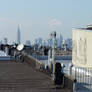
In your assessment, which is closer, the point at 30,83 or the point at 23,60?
the point at 30,83

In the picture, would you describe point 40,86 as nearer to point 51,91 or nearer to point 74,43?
point 51,91

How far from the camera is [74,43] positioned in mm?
23531

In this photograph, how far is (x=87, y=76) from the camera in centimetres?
1566

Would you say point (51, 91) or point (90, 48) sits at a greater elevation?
point (90, 48)

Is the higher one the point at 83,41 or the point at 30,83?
the point at 83,41

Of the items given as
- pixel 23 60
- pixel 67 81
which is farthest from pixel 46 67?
pixel 23 60

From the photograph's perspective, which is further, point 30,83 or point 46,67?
point 46,67

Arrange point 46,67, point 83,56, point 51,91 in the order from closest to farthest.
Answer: point 51,91
point 46,67
point 83,56

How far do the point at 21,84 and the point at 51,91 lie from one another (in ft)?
7.32

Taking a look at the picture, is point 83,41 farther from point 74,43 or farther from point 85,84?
point 85,84

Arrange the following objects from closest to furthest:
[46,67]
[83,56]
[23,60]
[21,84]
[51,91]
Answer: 1. [51,91]
2. [21,84]
3. [46,67]
4. [83,56]
5. [23,60]

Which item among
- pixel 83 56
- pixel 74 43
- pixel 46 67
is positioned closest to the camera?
pixel 46 67

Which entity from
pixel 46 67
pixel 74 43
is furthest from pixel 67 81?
pixel 74 43

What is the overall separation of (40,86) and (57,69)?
4.13ft
